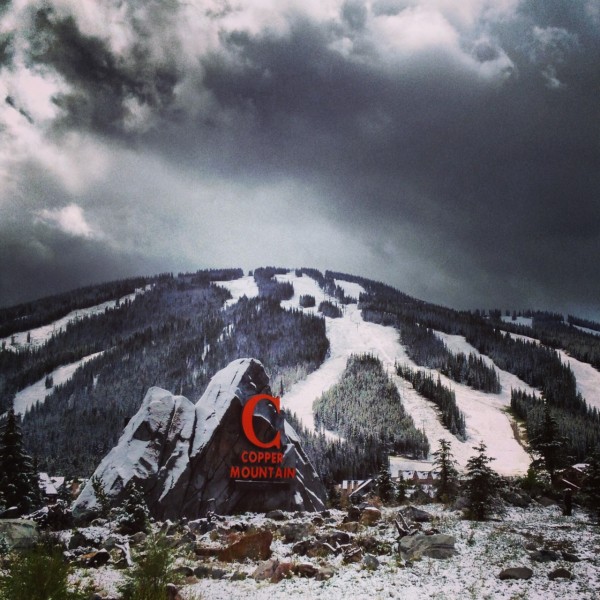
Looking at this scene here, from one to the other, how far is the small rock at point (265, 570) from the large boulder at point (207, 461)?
13150 mm

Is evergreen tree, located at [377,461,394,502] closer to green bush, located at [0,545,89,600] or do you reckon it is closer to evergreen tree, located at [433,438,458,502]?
evergreen tree, located at [433,438,458,502]

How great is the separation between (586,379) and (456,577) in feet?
573

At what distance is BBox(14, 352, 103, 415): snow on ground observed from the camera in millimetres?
152125

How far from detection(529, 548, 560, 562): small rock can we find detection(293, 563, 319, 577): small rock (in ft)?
27.6

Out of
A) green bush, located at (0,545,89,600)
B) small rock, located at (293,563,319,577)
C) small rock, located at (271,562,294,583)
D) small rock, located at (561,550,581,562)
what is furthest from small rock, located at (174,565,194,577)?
small rock, located at (561,550,581,562)

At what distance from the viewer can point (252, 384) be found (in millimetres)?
35250

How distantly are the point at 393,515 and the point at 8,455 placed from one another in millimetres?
28968

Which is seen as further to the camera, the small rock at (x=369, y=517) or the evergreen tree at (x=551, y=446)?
the evergreen tree at (x=551, y=446)

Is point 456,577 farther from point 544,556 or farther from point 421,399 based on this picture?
point 421,399

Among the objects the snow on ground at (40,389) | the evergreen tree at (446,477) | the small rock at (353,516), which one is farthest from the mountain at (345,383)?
the small rock at (353,516)

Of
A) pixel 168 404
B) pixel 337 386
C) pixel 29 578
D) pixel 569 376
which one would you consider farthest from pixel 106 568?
pixel 569 376

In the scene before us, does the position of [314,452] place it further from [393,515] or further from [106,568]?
[106,568]

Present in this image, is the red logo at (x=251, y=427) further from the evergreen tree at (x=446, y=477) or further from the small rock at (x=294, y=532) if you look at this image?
the evergreen tree at (x=446, y=477)

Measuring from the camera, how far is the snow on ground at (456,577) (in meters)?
12.4
